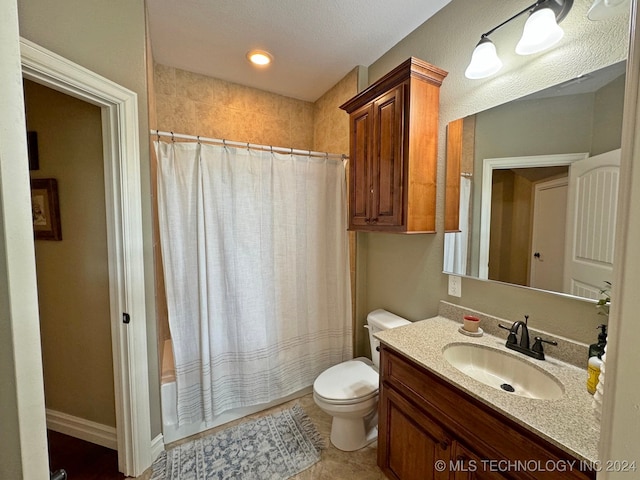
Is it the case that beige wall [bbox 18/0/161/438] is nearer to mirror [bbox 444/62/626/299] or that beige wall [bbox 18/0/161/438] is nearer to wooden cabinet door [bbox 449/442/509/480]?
wooden cabinet door [bbox 449/442/509/480]

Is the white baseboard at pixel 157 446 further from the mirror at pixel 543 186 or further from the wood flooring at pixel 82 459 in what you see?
the mirror at pixel 543 186

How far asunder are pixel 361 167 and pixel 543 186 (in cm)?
99

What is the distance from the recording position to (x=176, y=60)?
6.80 ft

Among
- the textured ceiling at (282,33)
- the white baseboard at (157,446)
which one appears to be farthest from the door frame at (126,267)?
the textured ceiling at (282,33)

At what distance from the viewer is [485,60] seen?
1.28 meters

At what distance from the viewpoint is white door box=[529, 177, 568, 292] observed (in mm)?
1158

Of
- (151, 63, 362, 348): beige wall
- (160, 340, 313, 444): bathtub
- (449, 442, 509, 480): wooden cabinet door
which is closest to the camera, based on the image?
(449, 442, 509, 480): wooden cabinet door

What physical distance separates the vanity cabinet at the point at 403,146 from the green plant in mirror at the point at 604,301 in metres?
0.78

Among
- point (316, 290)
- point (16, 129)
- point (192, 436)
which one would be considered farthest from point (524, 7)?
point (192, 436)

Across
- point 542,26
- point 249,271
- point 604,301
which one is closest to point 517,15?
point 542,26

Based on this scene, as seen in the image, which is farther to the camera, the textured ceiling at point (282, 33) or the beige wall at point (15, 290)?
the textured ceiling at point (282, 33)

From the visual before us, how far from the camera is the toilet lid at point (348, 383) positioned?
1.60 meters

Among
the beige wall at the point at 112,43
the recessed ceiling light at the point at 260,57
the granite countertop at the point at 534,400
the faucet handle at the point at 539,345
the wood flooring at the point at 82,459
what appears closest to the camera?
the granite countertop at the point at 534,400

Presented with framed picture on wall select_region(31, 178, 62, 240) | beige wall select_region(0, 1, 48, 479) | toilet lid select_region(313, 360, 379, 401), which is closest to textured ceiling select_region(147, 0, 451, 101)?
framed picture on wall select_region(31, 178, 62, 240)
